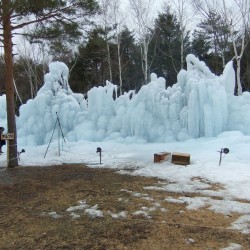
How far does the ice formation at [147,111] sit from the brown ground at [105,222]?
5262mm

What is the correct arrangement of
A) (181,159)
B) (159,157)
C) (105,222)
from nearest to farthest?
(105,222)
(181,159)
(159,157)

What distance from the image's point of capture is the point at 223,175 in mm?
7242

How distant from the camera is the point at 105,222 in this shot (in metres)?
4.70

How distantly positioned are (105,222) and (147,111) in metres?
8.28

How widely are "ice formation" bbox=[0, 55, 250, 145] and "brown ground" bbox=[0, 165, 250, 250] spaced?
17.3ft

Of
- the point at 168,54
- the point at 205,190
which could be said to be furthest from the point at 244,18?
the point at 205,190

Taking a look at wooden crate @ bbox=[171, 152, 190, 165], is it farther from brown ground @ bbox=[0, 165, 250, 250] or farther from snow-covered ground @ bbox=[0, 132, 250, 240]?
brown ground @ bbox=[0, 165, 250, 250]

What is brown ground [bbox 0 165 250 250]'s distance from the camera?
13.2 feet

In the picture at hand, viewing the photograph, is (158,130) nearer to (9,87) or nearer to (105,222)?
(9,87)

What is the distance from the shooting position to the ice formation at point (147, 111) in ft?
38.0

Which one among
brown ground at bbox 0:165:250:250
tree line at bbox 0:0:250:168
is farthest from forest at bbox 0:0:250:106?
brown ground at bbox 0:165:250:250

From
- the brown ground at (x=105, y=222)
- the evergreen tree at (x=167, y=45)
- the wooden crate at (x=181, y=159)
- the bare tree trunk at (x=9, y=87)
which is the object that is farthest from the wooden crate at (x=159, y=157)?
the evergreen tree at (x=167, y=45)

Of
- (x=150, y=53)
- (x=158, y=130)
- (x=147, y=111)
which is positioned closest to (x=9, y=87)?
(x=147, y=111)

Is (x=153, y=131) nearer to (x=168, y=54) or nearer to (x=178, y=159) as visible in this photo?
(x=178, y=159)
